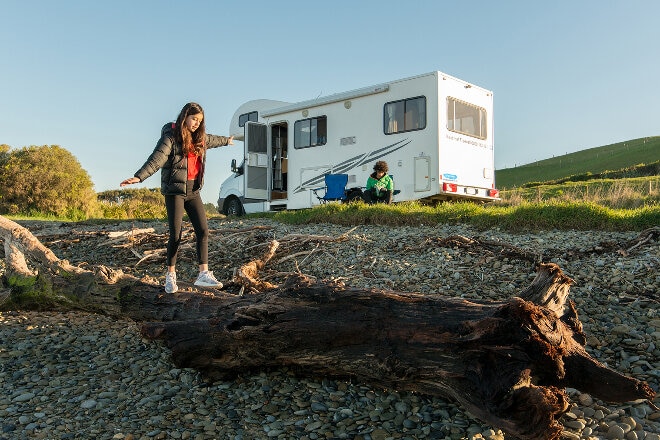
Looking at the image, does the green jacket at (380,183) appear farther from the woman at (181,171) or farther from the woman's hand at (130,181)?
the woman's hand at (130,181)

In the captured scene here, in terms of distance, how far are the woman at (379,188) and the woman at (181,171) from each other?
681 centimetres

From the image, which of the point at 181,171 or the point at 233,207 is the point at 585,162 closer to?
the point at 233,207

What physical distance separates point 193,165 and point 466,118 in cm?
953

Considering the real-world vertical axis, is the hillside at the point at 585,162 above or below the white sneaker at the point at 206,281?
above

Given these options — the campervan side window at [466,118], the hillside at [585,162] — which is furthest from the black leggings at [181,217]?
the hillside at [585,162]

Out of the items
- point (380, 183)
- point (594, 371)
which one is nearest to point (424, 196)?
point (380, 183)

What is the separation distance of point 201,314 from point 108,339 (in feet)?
3.94

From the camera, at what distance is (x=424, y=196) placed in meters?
12.4

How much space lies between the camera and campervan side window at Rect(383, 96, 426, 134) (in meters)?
12.5

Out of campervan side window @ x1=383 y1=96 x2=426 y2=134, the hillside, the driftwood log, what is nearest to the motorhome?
campervan side window @ x1=383 y1=96 x2=426 y2=134

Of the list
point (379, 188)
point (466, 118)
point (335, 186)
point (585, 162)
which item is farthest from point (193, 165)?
point (585, 162)

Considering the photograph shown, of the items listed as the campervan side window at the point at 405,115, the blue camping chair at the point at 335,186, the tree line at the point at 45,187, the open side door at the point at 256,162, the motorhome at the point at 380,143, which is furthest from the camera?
the tree line at the point at 45,187

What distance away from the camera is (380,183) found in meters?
11.8

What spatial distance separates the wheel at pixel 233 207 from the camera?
55.4 ft
